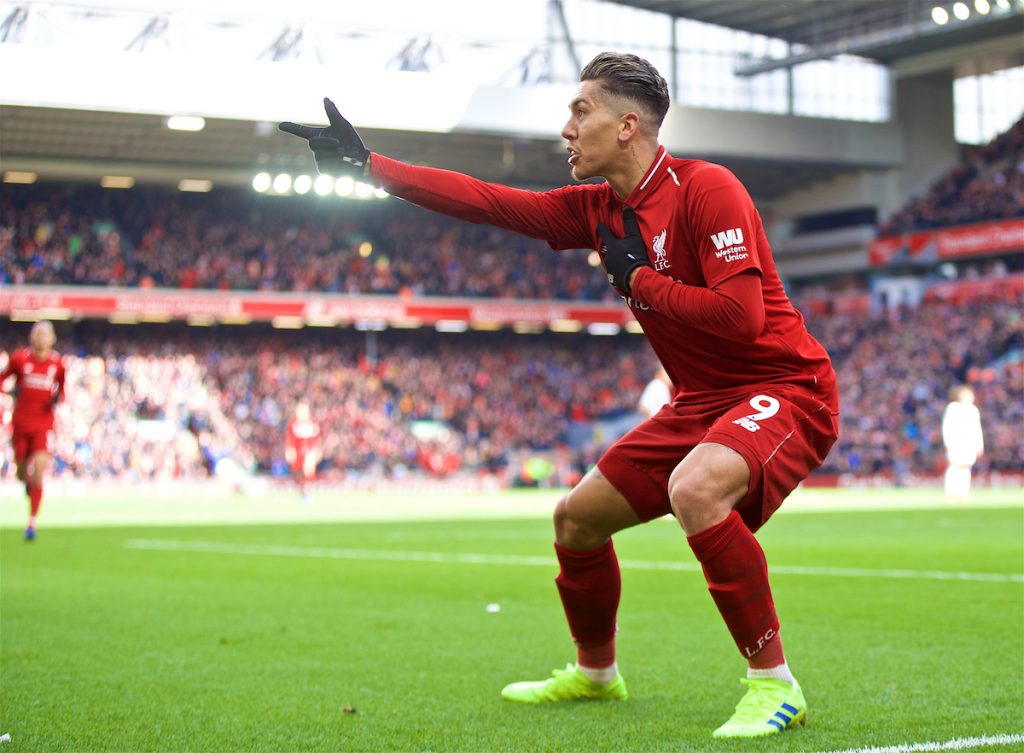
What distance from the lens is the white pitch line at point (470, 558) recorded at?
34.2 ft

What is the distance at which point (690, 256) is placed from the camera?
181 inches

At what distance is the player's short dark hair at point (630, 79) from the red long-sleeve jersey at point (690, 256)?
0.67ft

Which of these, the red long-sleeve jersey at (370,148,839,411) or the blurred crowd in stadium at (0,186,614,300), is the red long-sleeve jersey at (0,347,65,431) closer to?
the red long-sleeve jersey at (370,148,839,411)

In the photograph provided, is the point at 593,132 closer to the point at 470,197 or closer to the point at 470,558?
the point at 470,197

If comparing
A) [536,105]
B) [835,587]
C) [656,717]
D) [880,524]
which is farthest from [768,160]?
[656,717]

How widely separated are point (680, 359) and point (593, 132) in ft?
2.89

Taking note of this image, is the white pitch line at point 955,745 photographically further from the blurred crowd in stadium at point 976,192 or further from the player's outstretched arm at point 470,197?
the blurred crowd in stadium at point 976,192

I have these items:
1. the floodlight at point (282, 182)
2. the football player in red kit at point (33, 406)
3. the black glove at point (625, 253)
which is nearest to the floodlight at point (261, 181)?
the floodlight at point (282, 182)

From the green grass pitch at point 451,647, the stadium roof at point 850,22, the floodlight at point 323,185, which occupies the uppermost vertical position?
the stadium roof at point 850,22

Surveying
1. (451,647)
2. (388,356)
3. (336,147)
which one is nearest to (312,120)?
(388,356)

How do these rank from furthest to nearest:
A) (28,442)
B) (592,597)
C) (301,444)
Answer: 1. (301,444)
2. (28,442)
3. (592,597)

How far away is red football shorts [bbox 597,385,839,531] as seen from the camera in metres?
4.48

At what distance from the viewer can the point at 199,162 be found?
44750 mm

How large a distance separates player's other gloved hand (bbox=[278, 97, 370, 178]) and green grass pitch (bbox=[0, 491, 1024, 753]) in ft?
6.60
